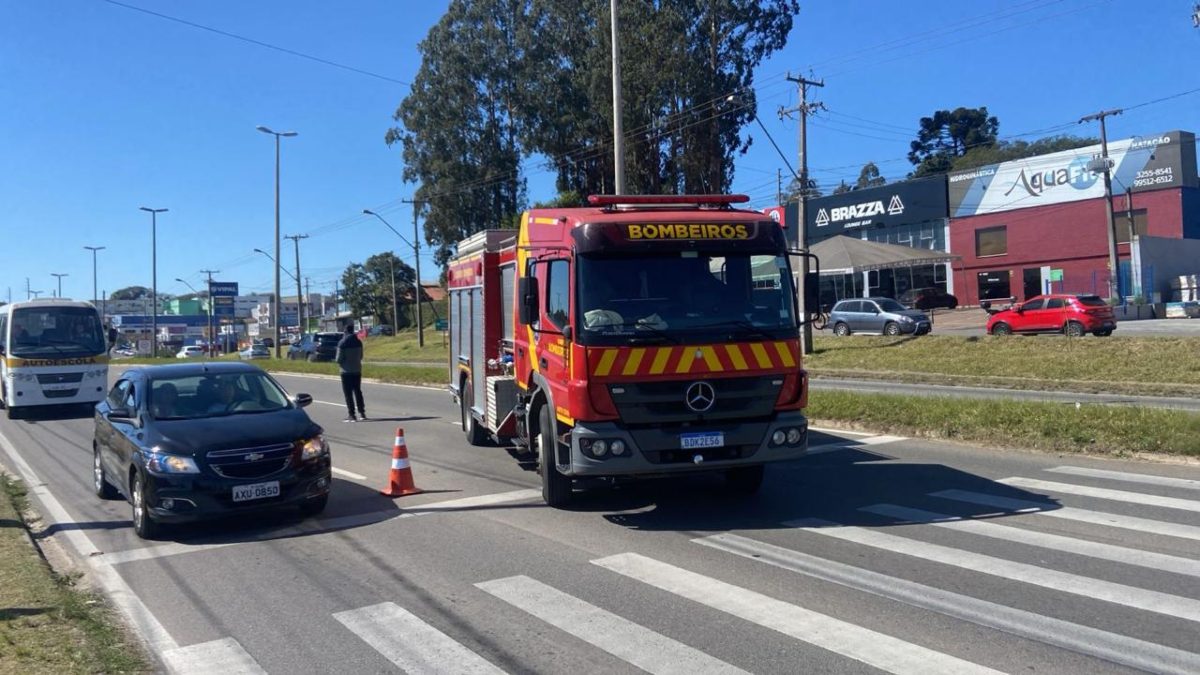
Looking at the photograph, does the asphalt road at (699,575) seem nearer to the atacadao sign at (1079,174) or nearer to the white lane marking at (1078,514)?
the white lane marking at (1078,514)

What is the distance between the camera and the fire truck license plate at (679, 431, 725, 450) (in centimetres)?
839

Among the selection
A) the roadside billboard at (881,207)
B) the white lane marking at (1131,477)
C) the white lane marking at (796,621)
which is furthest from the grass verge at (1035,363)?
the roadside billboard at (881,207)

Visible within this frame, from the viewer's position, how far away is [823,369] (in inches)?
1095

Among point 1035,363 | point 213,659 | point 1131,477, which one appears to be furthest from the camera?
point 1035,363

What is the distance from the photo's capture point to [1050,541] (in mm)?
7531

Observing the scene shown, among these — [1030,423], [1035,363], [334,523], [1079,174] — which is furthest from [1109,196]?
[334,523]

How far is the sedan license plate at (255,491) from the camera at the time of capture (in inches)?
333

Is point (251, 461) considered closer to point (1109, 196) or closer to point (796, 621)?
point (796, 621)

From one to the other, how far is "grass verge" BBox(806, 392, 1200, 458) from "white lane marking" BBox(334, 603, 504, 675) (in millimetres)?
9098

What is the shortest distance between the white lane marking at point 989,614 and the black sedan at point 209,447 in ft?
13.0

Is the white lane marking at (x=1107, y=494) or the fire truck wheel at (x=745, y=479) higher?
the fire truck wheel at (x=745, y=479)

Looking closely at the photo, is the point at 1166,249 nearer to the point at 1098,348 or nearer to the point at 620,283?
the point at 1098,348

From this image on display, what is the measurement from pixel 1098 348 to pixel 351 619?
2275 cm

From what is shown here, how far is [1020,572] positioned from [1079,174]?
166 feet
